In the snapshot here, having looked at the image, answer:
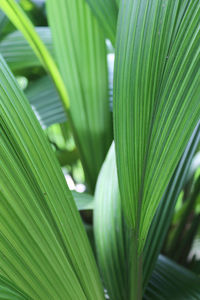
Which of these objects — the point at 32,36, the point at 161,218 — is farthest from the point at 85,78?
the point at 161,218

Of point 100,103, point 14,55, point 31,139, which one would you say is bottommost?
point 31,139

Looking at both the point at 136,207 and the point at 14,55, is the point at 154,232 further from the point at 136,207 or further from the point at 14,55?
the point at 14,55

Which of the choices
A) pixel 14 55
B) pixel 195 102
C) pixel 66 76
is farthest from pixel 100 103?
pixel 195 102

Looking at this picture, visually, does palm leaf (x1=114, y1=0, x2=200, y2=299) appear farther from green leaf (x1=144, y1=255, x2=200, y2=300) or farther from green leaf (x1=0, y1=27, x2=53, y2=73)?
green leaf (x1=0, y1=27, x2=53, y2=73)

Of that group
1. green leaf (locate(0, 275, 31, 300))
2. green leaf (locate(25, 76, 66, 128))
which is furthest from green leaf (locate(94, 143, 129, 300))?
green leaf (locate(25, 76, 66, 128))

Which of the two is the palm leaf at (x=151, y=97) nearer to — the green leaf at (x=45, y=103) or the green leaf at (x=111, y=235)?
the green leaf at (x=111, y=235)

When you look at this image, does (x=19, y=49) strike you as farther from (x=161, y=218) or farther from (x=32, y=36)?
(x=161, y=218)

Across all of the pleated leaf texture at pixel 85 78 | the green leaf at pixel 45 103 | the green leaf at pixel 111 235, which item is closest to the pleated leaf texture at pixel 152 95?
the green leaf at pixel 111 235
